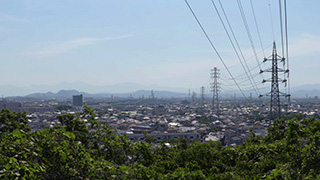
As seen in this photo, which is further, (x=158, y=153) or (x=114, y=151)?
(x=158, y=153)

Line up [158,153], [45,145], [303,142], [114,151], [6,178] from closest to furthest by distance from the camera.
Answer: [6,178]
[45,145]
[303,142]
[114,151]
[158,153]

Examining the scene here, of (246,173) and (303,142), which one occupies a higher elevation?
(303,142)

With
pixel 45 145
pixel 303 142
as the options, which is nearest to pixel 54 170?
pixel 45 145

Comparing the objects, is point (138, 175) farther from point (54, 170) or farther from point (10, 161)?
point (10, 161)

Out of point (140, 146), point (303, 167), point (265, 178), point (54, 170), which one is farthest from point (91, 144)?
point (303, 167)

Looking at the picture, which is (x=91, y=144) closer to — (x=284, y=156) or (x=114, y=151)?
(x=114, y=151)

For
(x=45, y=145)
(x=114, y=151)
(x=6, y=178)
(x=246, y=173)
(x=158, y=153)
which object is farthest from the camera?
(x=158, y=153)
